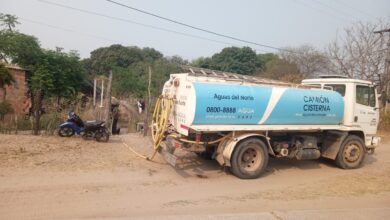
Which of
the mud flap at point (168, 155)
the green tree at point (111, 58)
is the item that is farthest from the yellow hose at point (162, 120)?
the green tree at point (111, 58)

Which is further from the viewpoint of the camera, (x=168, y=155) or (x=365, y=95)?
(x=365, y=95)

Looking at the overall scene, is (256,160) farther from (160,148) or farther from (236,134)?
(160,148)

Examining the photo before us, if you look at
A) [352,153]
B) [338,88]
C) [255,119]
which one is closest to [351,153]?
[352,153]

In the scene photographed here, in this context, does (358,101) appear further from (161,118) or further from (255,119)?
(161,118)

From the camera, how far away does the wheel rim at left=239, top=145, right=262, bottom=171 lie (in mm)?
8807

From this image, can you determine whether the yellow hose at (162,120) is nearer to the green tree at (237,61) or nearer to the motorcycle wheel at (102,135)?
the motorcycle wheel at (102,135)

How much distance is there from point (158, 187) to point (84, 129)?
4.95 meters

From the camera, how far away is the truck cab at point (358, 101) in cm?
1046

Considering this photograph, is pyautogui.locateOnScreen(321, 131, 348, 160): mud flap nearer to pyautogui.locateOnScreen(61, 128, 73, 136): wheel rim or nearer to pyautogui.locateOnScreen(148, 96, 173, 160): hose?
pyautogui.locateOnScreen(148, 96, 173, 160): hose

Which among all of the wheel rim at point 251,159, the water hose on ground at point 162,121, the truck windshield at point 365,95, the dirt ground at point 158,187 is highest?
the truck windshield at point 365,95

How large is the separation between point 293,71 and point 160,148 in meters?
33.9

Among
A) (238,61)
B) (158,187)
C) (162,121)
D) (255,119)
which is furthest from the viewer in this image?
(238,61)

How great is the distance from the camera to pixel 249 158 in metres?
8.92

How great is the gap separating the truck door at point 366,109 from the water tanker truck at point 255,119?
31 mm
